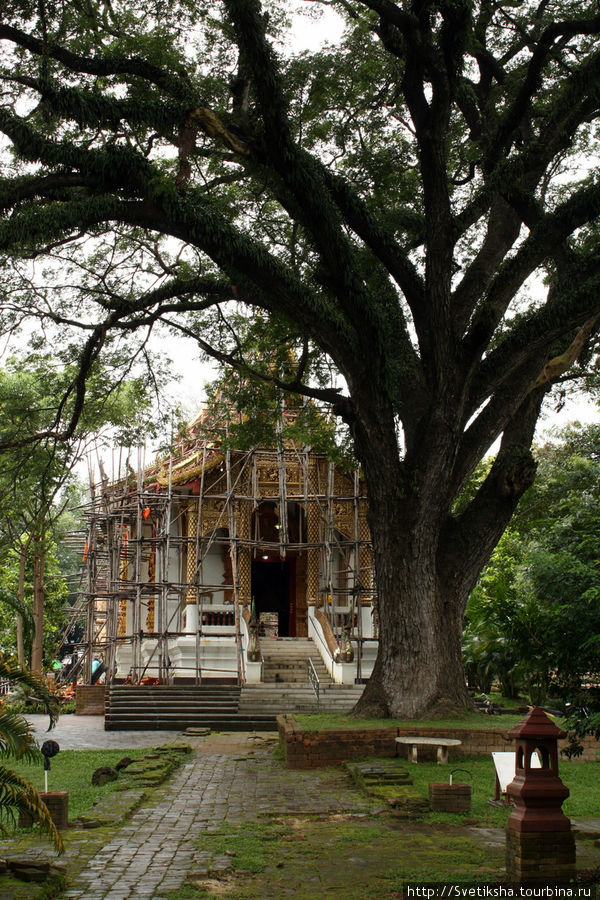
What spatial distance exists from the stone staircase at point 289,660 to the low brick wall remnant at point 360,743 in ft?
31.9

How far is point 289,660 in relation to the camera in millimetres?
21938

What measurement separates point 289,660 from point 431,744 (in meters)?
11.7

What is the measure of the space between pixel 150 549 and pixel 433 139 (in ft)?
55.2

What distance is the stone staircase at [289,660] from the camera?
20.9m

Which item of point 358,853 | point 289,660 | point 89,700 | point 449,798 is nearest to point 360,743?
point 449,798

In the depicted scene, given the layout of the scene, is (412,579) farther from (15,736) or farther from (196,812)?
(15,736)

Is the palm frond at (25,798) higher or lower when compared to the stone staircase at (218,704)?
higher

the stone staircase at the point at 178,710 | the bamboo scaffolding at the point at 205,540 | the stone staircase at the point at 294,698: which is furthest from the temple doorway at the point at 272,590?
the stone staircase at the point at 178,710

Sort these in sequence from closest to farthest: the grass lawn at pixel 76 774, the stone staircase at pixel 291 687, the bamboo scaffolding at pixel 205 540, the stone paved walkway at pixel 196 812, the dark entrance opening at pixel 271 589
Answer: the stone paved walkway at pixel 196 812 < the grass lawn at pixel 76 774 < the stone staircase at pixel 291 687 < the bamboo scaffolding at pixel 205 540 < the dark entrance opening at pixel 271 589

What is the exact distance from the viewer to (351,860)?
6.08 metres

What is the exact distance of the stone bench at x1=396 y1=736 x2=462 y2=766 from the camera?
10.3 meters

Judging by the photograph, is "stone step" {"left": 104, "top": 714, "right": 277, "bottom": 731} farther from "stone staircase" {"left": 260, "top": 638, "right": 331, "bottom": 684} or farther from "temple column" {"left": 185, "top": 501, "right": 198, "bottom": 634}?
"temple column" {"left": 185, "top": 501, "right": 198, "bottom": 634}

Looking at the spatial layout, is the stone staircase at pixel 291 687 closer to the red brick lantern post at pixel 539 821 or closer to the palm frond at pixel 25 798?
the red brick lantern post at pixel 539 821

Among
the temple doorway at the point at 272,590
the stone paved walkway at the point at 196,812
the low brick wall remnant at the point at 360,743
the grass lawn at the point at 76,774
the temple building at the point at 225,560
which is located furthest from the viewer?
the temple doorway at the point at 272,590
